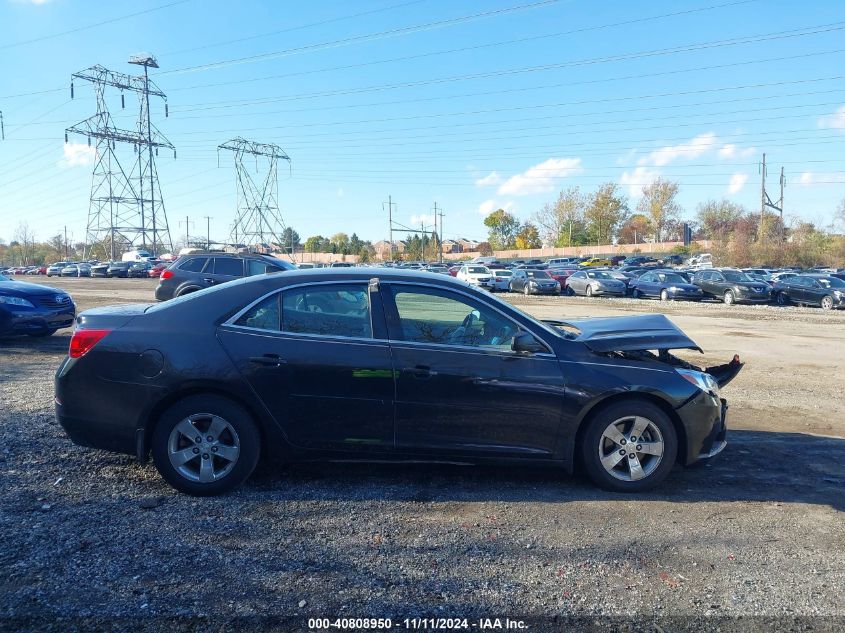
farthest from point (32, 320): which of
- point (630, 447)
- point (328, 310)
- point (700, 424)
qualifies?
point (700, 424)

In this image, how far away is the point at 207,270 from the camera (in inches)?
672

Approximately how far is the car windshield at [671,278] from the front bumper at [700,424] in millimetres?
29528

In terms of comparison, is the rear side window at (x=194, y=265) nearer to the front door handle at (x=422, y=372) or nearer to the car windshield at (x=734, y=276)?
the front door handle at (x=422, y=372)

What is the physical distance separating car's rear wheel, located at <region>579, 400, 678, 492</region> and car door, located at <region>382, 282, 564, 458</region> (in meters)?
0.31

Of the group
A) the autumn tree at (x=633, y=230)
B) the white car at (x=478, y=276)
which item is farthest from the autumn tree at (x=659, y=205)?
the white car at (x=478, y=276)

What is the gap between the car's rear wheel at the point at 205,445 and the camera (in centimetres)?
449

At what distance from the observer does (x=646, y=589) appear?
3.34 metres

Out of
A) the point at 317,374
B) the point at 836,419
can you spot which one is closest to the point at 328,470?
the point at 317,374

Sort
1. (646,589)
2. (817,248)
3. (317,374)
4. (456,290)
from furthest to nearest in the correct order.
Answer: (817,248) < (456,290) < (317,374) < (646,589)

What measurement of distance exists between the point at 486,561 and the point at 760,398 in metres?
5.94

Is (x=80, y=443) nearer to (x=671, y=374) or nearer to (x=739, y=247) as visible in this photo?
(x=671, y=374)

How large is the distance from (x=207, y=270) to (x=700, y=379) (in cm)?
1460

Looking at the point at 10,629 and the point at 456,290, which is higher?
the point at 456,290

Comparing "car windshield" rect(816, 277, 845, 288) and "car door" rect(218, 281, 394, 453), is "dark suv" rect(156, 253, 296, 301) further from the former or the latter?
"car windshield" rect(816, 277, 845, 288)
